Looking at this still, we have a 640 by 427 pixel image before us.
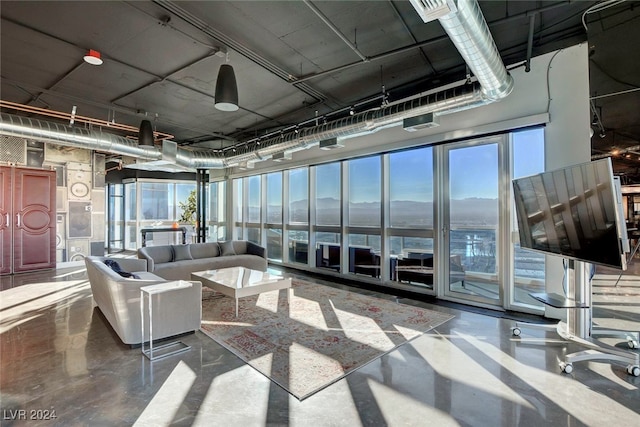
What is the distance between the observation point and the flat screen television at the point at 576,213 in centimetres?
247

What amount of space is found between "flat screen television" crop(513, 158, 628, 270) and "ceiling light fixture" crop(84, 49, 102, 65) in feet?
17.1

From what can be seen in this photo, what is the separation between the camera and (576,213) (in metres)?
2.83

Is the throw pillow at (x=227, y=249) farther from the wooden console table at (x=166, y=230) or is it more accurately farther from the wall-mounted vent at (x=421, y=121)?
the wall-mounted vent at (x=421, y=121)

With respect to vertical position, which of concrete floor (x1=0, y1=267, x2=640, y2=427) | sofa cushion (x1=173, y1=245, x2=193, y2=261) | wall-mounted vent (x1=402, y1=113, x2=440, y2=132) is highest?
wall-mounted vent (x1=402, y1=113, x2=440, y2=132)

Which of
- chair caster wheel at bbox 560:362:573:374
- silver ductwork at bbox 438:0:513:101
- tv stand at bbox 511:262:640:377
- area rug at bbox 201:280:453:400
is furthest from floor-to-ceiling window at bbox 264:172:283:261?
chair caster wheel at bbox 560:362:573:374

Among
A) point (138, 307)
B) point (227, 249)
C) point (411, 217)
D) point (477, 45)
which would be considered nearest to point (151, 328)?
point (138, 307)

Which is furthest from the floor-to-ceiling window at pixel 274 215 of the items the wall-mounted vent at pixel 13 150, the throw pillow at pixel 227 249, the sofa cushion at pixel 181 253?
the wall-mounted vent at pixel 13 150

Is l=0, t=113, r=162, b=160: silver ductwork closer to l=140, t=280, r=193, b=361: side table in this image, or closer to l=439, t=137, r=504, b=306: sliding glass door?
l=140, t=280, r=193, b=361: side table

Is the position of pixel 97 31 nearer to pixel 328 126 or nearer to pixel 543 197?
pixel 328 126

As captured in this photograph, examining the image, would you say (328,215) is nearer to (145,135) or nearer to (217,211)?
(145,135)

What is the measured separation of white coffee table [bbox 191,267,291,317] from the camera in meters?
3.95

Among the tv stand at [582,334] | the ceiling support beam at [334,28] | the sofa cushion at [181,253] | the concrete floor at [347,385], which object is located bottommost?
the concrete floor at [347,385]

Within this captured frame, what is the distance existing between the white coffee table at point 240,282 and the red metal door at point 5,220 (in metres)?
5.23

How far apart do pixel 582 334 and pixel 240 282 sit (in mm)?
3867
